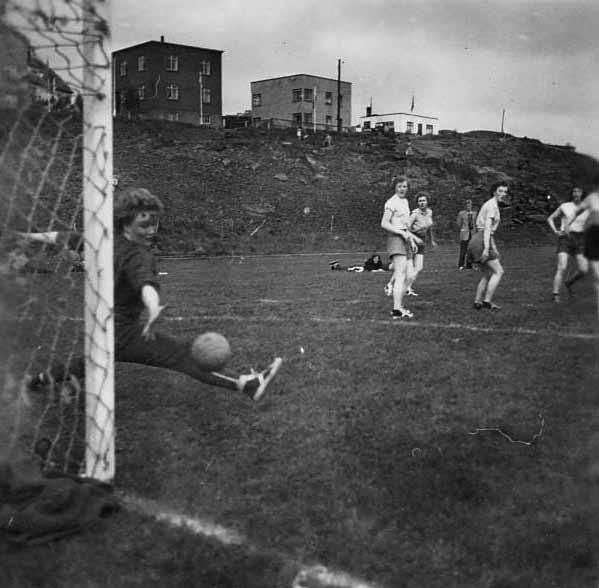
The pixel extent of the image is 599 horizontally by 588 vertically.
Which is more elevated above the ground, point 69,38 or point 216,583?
point 69,38

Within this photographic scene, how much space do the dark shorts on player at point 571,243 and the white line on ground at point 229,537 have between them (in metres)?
8.06

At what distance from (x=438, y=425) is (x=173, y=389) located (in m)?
2.11

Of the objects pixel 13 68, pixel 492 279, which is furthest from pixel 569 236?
pixel 13 68

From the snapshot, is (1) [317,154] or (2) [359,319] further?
(1) [317,154]

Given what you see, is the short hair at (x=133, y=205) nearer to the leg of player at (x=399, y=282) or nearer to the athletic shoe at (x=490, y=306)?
the leg of player at (x=399, y=282)

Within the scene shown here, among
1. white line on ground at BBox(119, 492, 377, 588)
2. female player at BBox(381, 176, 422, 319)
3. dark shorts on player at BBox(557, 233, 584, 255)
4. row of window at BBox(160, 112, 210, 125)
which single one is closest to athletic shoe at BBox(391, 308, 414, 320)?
female player at BBox(381, 176, 422, 319)

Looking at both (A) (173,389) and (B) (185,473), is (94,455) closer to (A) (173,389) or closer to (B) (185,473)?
(B) (185,473)

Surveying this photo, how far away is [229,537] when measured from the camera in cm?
326

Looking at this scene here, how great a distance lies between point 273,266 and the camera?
67.6 feet

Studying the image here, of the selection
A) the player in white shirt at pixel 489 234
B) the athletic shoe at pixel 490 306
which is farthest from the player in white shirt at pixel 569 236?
the athletic shoe at pixel 490 306

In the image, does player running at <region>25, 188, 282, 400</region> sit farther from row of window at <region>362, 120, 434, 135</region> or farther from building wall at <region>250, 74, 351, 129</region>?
row of window at <region>362, 120, 434, 135</region>

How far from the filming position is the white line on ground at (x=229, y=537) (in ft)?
9.44

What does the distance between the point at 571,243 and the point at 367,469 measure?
23.9 ft

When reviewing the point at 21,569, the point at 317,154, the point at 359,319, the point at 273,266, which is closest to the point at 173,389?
the point at 21,569
